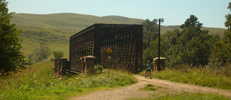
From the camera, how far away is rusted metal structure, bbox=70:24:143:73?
2577 cm

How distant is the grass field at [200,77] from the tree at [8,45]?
12.0 m

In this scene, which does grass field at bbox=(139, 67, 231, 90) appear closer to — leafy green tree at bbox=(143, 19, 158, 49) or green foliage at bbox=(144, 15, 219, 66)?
green foliage at bbox=(144, 15, 219, 66)

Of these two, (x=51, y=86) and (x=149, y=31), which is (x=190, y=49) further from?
(x=51, y=86)

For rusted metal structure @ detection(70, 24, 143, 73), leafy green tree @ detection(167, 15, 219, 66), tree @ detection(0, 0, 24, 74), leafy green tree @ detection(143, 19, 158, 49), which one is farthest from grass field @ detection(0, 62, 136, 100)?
leafy green tree @ detection(143, 19, 158, 49)

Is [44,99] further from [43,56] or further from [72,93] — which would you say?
[43,56]

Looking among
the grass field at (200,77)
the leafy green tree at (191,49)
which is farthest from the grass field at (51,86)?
the leafy green tree at (191,49)

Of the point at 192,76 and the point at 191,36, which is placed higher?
the point at 191,36

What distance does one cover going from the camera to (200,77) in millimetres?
16172

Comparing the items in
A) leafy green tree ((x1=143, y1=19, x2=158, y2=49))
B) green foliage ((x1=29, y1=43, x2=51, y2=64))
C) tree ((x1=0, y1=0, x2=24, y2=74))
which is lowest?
green foliage ((x1=29, y1=43, x2=51, y2=64))

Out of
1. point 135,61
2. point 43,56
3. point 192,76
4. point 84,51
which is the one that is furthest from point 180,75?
point 43,56

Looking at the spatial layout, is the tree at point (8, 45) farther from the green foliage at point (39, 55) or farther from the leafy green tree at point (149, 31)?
the green foliage at point (39, 55)

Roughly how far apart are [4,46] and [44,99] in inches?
583

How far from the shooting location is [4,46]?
22984mm

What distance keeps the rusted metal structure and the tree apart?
26.6ft
